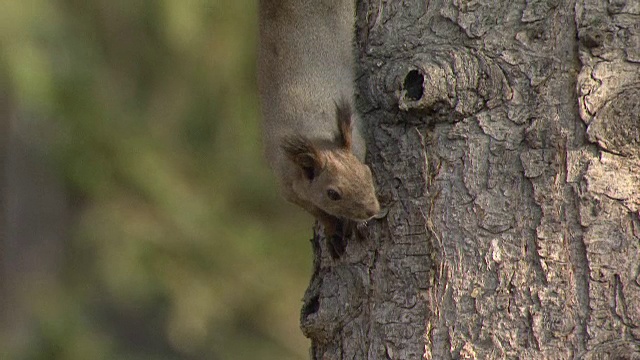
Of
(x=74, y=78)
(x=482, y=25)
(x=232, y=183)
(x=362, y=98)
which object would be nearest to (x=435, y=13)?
(x=482, y=25)

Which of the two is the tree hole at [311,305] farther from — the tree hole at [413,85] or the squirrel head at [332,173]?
the tree hole at [413,85]

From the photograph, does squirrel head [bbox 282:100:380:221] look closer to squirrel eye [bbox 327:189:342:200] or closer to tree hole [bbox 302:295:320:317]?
squirrel eye [bbox 327:189:342:200]

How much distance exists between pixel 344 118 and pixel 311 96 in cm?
29

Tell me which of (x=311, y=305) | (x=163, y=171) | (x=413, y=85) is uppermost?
(x=163, y=171)

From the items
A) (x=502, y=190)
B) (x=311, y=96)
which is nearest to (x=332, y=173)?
(x=311, y=96)

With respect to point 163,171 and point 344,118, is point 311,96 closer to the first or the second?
point 344,118

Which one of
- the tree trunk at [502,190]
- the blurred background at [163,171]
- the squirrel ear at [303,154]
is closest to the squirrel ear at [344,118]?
the squirrel ear at [303,154]

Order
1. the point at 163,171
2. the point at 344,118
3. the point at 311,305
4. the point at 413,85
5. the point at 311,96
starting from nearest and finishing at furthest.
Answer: the point at 413,85 < the point at 311,305 < the point at 344,118 < the point at 311,96 < the point at 163,171

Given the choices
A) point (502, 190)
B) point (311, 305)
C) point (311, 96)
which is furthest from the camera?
point (311, 96)

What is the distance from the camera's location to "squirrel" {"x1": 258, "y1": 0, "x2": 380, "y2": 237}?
2688 mm

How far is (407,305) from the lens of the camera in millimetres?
2061

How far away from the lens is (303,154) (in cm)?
284

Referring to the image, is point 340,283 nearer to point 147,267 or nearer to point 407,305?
point 407,305

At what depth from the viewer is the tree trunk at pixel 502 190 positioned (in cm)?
188
